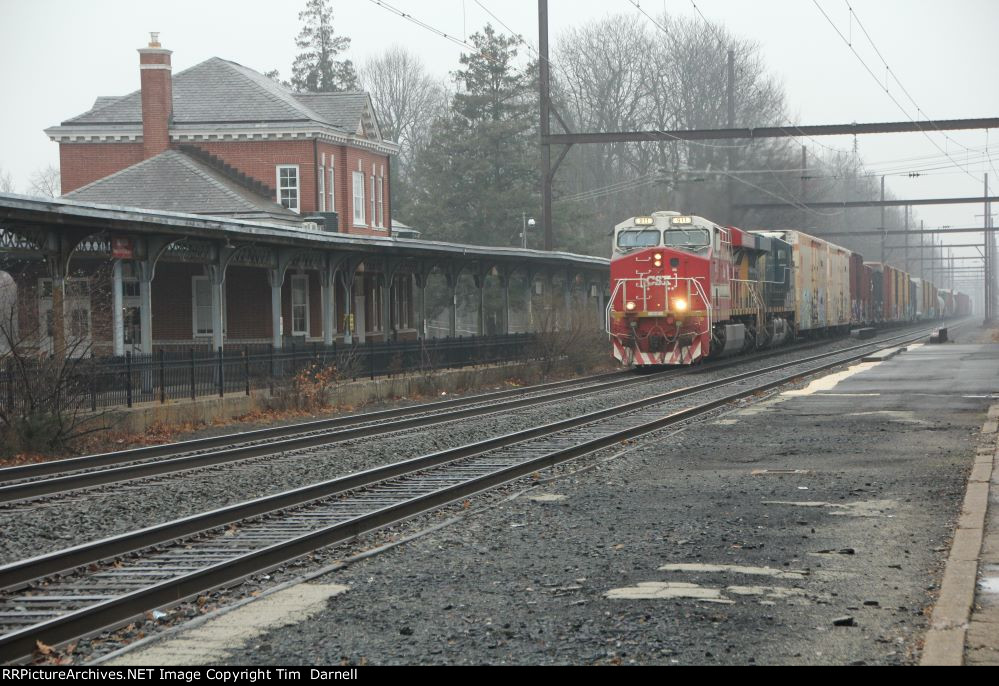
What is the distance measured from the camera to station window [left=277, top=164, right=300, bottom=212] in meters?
38.8

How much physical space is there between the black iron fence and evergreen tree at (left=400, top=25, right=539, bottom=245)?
1142 inches

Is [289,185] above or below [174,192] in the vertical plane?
above

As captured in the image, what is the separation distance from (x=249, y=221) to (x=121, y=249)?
7154 millimetres

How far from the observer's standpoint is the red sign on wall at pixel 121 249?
1995cm

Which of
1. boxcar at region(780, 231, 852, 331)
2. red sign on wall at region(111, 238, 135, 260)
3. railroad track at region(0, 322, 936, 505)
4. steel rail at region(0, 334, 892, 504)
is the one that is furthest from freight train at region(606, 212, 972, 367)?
red sign on wall at region(111, 238, 135, 260)

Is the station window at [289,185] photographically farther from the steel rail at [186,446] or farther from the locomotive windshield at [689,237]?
the steel rail at [186,446]

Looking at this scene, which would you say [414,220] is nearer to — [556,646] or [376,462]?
[376,462]

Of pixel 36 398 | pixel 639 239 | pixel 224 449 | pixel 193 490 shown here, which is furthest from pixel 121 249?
pixel 639 239

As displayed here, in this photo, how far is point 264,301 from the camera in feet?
109

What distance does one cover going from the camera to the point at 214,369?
2156 cm

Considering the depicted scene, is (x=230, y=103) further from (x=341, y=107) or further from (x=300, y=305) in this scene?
(x=300, y=305)

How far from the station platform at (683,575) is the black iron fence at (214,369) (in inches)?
327
